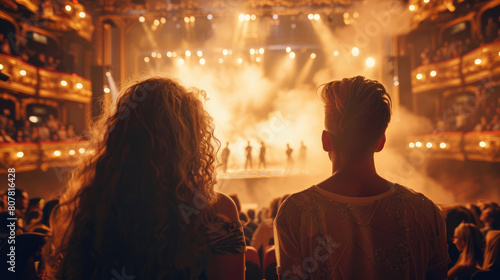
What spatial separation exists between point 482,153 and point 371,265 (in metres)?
12.4

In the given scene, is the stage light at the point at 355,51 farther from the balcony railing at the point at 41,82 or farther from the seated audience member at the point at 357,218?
the seated audience member at the point at 357,218

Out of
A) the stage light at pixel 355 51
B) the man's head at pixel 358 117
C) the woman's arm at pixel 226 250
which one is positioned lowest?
the woman's arm at pixel 226 250

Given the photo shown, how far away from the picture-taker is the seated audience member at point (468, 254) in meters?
2.74

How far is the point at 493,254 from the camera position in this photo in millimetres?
2602

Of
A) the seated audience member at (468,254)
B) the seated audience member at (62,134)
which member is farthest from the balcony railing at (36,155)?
the seated audience member at (468,254)

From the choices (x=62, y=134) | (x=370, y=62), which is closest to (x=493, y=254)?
(x=370, y=62)

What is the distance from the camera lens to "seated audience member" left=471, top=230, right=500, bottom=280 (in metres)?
2.42

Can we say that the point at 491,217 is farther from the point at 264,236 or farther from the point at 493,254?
the point at 264,236

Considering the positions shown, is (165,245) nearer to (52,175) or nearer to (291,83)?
(52,175)

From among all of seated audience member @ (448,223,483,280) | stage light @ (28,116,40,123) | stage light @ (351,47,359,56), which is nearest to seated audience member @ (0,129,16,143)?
stage light @ (28,116,40,123)

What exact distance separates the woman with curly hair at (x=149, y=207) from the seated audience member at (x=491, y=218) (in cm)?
441

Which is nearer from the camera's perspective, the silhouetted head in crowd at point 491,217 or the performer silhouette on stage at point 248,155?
the silhouetted head in crowd at point 491,217

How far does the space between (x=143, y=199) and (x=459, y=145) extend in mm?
13961

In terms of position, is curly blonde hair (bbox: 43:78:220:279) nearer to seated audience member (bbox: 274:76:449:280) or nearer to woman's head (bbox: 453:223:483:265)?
seated audience member (bbox: 274:76:449:280)
